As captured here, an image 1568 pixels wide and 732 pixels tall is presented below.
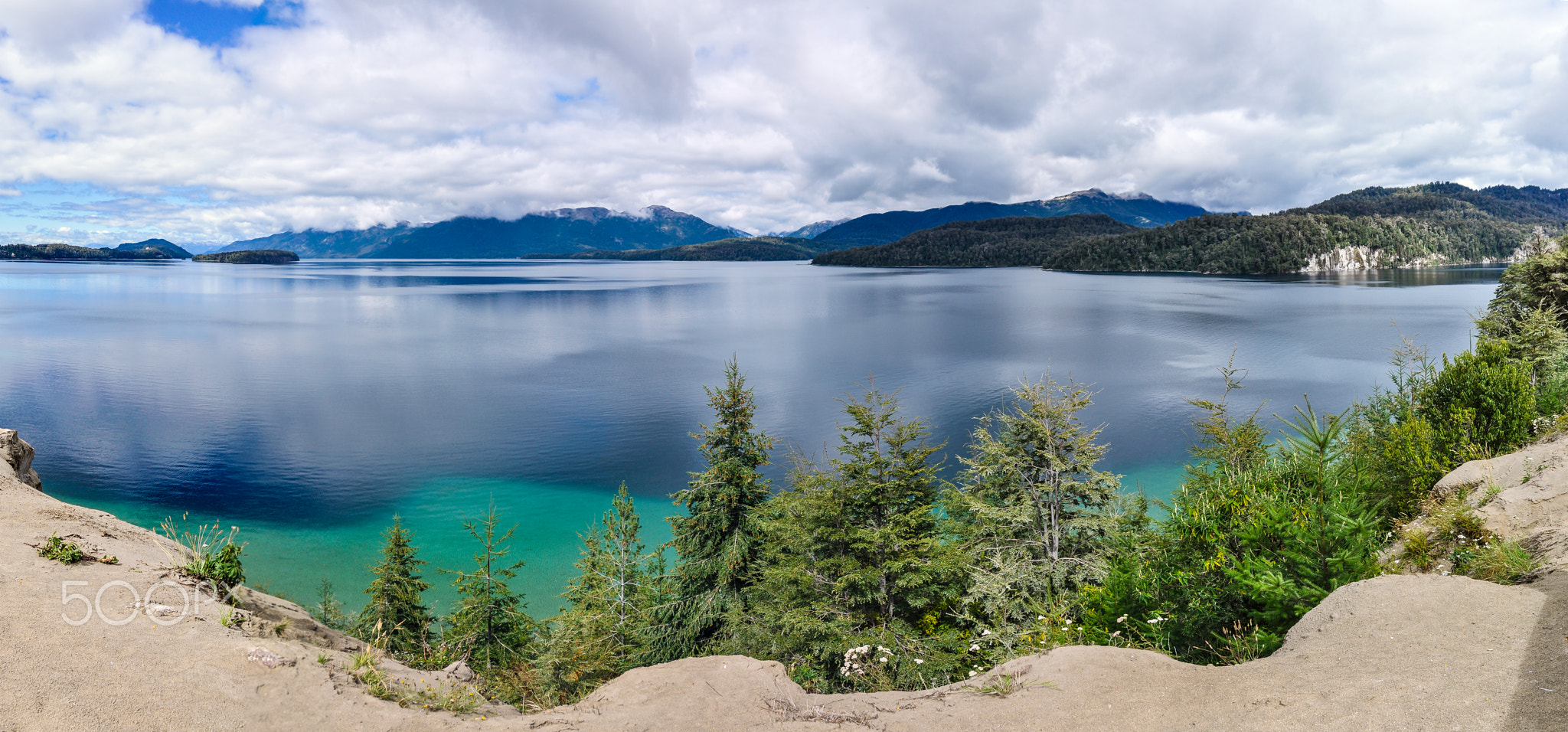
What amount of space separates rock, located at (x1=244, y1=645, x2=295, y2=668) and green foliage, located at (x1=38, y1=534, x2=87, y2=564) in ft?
10.5

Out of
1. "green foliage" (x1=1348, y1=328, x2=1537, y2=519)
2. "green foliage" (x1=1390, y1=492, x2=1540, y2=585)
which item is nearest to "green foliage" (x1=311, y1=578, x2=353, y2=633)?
"green foliage" (x1=1390, y1=492, x2=1540, y2=585)

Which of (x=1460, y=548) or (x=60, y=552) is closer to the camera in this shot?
(x=60, y=552)

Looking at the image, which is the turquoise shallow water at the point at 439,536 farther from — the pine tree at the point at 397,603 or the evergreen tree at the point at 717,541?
the evergreen tree at the point at 717,541

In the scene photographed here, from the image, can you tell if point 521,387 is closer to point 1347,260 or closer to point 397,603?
point 397,603

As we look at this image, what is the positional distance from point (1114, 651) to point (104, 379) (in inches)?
2481

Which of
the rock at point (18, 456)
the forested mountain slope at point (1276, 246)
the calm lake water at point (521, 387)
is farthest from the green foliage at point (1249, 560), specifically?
the forested mountain slope at point (1276, 246)

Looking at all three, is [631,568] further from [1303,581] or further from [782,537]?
[1303,581]

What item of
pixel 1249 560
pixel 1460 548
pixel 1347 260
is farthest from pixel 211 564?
pixel 1347 260

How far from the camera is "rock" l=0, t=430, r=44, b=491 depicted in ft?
39.9

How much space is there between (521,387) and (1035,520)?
39761mm

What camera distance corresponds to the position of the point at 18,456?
1248 cm

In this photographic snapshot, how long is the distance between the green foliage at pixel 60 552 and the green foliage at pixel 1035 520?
41.9 ft

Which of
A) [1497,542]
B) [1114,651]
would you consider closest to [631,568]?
[1114,651]

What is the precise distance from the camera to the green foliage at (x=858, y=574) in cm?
1321
